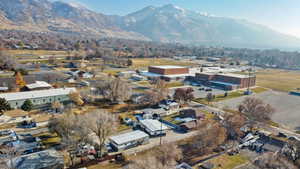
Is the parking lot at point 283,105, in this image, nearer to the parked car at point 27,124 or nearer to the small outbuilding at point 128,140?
the small outbuilding at point 128,140

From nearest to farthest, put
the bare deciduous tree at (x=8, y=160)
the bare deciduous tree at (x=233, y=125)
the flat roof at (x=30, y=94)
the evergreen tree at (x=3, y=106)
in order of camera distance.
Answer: the bare deciduous tree at (x=8, y=160), the bare deciduous tree at (x=233, y=125), the evergreen tree at (x=3, y=106), the flat roof at (x=30, y=94)

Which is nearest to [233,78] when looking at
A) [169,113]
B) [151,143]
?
[169,113]

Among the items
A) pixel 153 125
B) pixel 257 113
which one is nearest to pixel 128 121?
pixel 153 125

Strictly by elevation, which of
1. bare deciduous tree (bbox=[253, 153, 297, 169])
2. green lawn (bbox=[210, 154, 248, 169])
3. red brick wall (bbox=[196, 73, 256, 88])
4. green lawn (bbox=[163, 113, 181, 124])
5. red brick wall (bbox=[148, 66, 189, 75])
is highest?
red brick wall (bbox=[148, 66, 189, 75])

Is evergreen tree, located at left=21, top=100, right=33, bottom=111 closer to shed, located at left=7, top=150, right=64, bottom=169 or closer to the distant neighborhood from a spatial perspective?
the distant neighborhood

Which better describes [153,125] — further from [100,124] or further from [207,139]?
[100,124]

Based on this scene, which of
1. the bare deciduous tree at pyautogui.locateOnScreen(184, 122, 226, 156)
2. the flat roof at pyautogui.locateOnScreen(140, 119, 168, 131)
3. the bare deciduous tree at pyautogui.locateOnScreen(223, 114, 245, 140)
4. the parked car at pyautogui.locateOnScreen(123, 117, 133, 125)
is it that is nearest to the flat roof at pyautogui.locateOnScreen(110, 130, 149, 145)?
the flat roof at pyautogui.locateOnScreen(140, 119, 168, 131)

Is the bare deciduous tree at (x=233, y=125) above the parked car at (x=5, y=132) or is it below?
above

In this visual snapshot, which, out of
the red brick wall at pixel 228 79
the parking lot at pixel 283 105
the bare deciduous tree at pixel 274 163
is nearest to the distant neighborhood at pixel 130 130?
the bare deciduous tree at pixel 274 163

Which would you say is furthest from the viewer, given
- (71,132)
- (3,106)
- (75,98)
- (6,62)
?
(6,62)
